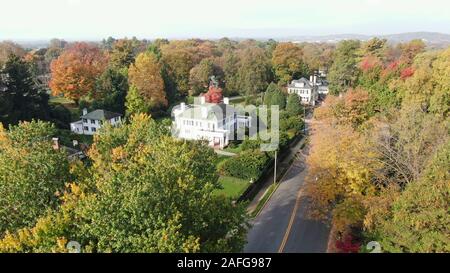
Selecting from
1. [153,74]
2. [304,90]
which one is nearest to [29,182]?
[153,74]

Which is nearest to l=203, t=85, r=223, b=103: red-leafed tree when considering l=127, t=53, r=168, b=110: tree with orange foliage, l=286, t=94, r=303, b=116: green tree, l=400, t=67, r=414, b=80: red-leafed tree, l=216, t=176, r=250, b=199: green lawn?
l=127, t=53, r=168, b=110: tree with orange foliage

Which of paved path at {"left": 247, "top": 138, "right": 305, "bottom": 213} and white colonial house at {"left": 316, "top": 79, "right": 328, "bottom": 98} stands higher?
white colonial house at {"left": 316, "top": 79, "right": 328, "bottom": 98}

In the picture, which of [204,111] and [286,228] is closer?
[286,228]

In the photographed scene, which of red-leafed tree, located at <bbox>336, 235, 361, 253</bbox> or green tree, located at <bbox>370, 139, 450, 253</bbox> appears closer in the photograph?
green tree, located at <bbox>370, 139, 450, 253</bbox>

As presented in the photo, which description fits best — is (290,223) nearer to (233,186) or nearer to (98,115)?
(233,186)

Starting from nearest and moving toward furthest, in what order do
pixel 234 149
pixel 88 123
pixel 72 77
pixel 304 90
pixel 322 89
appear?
pixel 234 149 → pixel 88 123 → pixel 72 77 → pixel 304 90 → pixel 322 89

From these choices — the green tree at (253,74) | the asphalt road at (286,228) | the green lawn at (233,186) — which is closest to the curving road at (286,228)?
the asphalt road at (286,228)

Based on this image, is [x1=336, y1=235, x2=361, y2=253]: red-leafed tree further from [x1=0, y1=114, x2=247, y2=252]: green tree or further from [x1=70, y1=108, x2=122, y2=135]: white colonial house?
[x1=70, y1=108, x2=122, y2=135]: white colonial house

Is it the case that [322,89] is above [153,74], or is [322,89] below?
below
